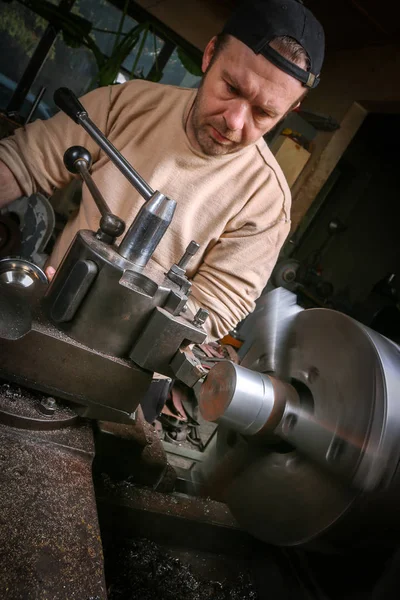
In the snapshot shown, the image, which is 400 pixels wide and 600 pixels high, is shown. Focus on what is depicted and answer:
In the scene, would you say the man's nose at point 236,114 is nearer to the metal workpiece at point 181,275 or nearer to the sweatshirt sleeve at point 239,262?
the sweatshirt sleeve at point 239,262

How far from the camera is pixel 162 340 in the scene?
31.5 inches

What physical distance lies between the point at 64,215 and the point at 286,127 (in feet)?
8.73

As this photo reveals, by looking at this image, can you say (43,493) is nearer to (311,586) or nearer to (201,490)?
(201,490)

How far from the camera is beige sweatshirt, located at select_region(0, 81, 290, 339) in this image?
1.44 metres

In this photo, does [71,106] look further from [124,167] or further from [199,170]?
[199,170]

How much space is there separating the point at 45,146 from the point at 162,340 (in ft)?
3.37

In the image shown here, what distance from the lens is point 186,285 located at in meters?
0.89

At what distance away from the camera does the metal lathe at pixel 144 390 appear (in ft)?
2.44

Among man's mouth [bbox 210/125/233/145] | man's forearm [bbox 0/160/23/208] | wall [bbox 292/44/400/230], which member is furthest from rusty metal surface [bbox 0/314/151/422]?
wall [bbox 292/44/400/230]

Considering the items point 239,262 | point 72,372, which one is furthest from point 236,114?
point 72,372

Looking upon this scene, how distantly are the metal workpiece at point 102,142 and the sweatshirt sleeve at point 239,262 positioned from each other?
0.66 m

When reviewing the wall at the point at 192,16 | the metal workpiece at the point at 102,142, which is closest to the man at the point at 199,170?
the metal workpiece at the point at 102,142

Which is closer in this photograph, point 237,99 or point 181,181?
point 237,99

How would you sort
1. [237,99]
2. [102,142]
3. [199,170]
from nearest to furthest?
[102,142] < [237,99] < [199,170]
